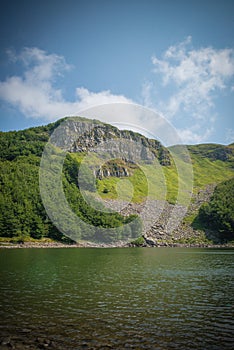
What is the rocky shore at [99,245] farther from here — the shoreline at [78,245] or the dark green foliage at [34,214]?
the dark green foliage at [34,214]

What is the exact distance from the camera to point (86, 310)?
22.2 metres

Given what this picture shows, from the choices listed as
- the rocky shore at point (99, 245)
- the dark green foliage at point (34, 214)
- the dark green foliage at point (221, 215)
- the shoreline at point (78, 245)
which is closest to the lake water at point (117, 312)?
the shoreline at point (78, 245)

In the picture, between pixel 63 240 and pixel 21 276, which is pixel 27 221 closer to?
pixel 63 240

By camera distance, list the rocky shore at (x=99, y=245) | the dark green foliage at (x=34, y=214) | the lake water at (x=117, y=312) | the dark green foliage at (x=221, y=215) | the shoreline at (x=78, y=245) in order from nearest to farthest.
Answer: the lake water at (x=117, y=312), the shoreline at (x=78, y=245), the rocky shore at (x=99, y=245), the dark green foliage at (x=34, y=214), the dark green foliage at (x=221, y=215)

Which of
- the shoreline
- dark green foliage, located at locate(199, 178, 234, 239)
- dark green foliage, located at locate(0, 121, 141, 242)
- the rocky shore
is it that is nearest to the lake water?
the shoreline

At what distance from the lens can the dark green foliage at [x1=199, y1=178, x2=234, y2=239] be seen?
15425 centimetres

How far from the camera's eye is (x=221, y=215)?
162 m

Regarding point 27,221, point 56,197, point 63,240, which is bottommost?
point 63,240

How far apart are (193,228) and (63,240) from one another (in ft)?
266

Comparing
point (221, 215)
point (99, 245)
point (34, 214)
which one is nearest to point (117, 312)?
point (99, 245)

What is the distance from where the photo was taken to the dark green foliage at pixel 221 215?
154250 millimetres

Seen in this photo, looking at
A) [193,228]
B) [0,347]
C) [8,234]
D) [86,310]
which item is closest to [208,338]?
[86,310]

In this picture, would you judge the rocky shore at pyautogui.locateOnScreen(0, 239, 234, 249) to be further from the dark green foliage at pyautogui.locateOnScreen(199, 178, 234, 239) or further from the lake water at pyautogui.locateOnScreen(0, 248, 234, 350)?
the lake water at pyautogui.locateOnScreen(0, 248, 234, 350)

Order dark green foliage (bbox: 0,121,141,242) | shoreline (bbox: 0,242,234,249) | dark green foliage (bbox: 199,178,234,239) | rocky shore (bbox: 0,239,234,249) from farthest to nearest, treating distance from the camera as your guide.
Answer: dark green foliage (bbox: 199,178,234,239), dark green foliage (bbox: 0,121,141,242), rocky shore (bbox: 0,239,234,249), shoreline (bbox: 0,242,234,249)
